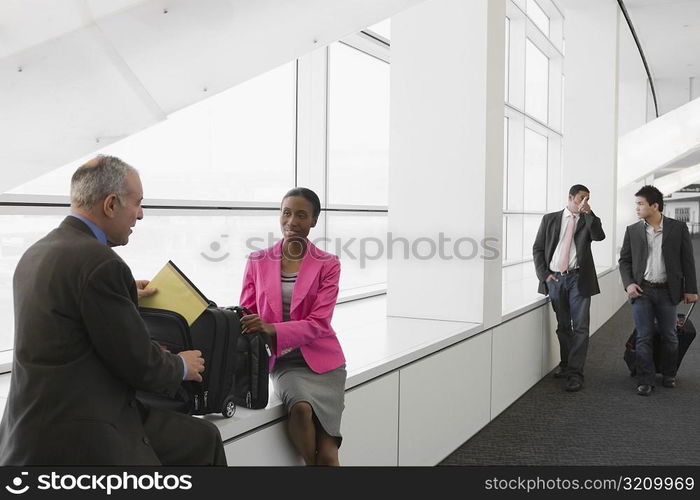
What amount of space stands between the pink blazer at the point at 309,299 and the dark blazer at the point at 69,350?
3.88ft

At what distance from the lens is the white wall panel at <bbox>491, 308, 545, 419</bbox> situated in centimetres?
525

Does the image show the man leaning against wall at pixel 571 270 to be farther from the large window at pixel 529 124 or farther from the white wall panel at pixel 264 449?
the white wall panel at pixel 264 449

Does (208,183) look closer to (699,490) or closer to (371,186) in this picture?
(371,186)

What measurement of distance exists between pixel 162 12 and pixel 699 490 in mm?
3087

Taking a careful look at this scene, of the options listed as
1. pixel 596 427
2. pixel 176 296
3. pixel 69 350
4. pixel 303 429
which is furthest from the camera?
pixel 596 427

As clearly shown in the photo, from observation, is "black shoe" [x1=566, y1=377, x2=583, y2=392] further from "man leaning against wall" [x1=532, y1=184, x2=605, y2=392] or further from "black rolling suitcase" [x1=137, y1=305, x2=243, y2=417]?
"black rolling suitcase" [x1=137, y1=305, x2=243, y2=417]

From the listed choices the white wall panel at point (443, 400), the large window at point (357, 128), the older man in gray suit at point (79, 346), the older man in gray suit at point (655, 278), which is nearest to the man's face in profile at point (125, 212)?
the older man in gray suit at point (79, 346)

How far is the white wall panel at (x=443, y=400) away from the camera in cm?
388

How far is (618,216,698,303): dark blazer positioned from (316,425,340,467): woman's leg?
4.03 meters

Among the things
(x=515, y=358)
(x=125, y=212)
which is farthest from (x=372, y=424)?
(x=515, y=358)

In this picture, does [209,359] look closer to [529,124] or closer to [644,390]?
[644,390]

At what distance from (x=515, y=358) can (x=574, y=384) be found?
0.75 metres

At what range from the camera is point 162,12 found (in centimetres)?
266

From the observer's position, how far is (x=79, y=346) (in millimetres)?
1757
